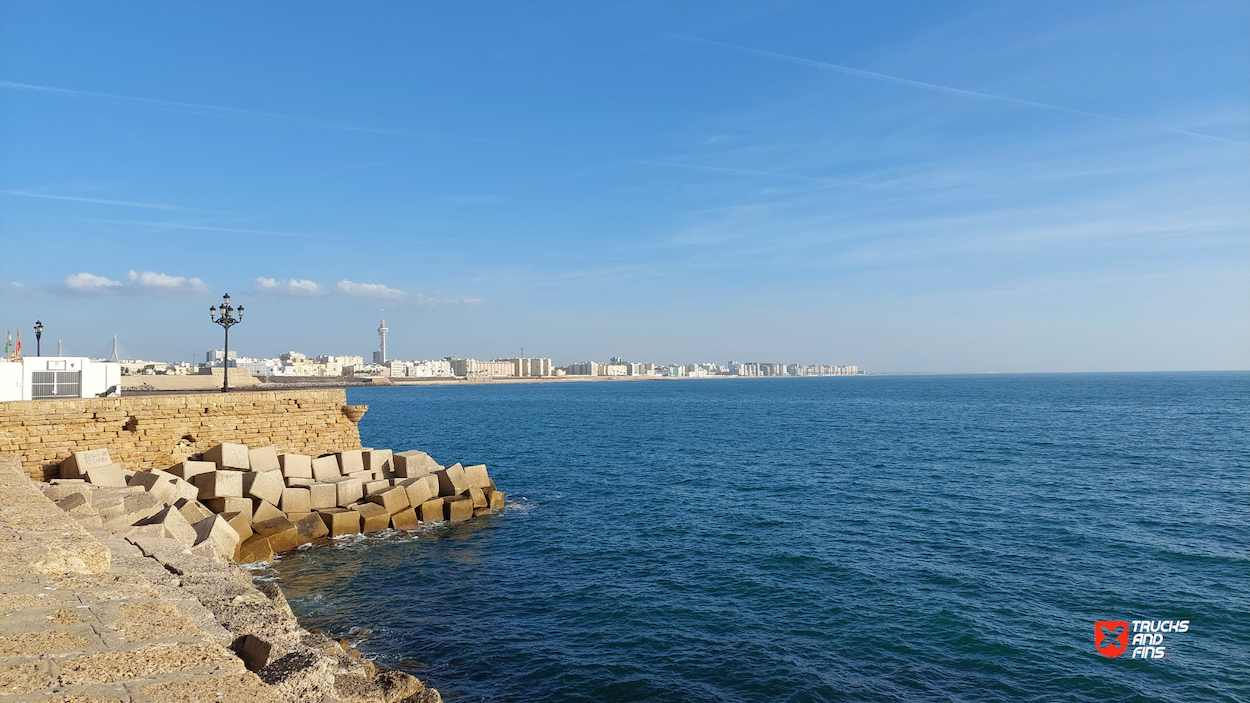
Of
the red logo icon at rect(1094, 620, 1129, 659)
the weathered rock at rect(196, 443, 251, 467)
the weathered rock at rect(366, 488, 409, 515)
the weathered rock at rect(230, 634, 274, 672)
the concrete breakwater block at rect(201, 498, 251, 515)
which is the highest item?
the weathered rock at rect(196, 443, 251, 467)

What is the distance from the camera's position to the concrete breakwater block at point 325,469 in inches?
771

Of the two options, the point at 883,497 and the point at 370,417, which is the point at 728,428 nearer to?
the point at 883,497

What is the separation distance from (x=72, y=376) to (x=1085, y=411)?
69482 mm

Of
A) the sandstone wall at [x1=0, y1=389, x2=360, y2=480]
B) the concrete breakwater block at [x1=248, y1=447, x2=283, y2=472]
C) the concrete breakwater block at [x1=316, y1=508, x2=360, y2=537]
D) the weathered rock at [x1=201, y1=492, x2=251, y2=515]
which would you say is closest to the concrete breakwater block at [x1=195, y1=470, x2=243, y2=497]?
the weathered rock at [x1=201, y1=492, x2=251, y2=515]

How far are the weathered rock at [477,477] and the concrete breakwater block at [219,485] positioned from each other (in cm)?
630

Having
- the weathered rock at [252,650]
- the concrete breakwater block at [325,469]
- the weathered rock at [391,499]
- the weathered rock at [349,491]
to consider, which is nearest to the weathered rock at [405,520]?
the weathered rock at [391,499]

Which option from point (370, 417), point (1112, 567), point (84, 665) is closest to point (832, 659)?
point (1112, 567)

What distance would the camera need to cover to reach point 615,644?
11.0 m

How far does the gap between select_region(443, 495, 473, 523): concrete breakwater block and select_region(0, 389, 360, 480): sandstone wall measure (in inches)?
Answer: 194

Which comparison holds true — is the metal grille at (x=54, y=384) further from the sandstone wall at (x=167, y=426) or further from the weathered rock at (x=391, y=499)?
the weathered rock at (x=391, y=499)

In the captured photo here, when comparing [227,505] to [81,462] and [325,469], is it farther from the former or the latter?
[325,469]

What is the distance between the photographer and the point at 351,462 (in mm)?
20406

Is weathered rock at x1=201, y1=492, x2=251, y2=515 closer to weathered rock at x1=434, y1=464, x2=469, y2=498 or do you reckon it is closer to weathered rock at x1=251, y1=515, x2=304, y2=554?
weathered rock at x1=251, y1=515, x2=304, y2=554

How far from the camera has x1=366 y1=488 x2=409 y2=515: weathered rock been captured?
60.7ft
